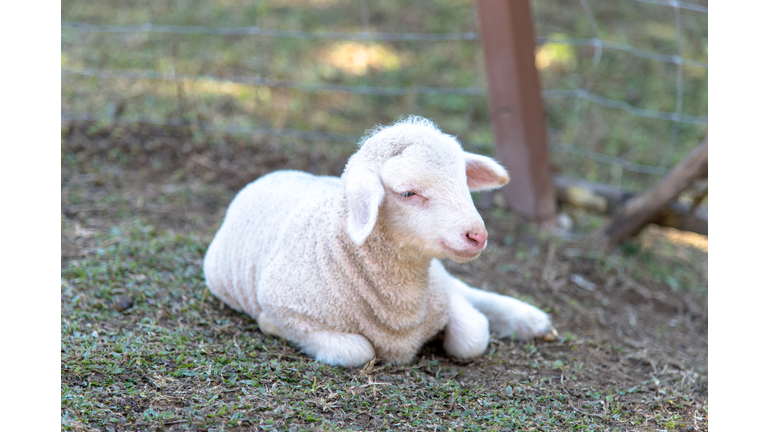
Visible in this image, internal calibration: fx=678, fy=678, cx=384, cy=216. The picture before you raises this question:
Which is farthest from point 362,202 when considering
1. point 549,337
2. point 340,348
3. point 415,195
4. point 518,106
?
Answer: point 518,106

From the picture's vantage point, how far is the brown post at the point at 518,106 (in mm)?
5051

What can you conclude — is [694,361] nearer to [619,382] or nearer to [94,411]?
[619,382]

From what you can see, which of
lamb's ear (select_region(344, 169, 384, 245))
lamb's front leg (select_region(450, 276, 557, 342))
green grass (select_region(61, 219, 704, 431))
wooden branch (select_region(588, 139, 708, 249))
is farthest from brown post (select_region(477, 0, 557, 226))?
lamb's ear (select_region(344, 169, 384, 245))

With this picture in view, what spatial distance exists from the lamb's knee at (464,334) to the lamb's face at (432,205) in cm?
55

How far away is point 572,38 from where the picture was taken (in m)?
7.77

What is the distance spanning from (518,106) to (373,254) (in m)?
2.70

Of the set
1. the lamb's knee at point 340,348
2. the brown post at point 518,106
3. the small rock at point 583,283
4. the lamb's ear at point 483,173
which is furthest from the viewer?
the brown post at point 518,106

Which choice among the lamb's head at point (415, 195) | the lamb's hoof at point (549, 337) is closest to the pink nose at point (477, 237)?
the lamb's head at point (415, 195)

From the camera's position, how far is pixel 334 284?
3.01 metres

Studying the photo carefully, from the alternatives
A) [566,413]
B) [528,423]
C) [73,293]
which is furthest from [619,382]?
[73,293]

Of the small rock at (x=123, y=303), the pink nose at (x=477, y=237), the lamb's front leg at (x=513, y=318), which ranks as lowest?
the lamb's front leg at (x=513, y=318)

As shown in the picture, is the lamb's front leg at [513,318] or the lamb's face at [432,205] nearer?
the lamb's face at [432,205]

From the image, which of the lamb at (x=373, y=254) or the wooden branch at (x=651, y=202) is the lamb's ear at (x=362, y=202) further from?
the wooden branch at (x=651, y=202)

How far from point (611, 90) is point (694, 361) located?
414cm
